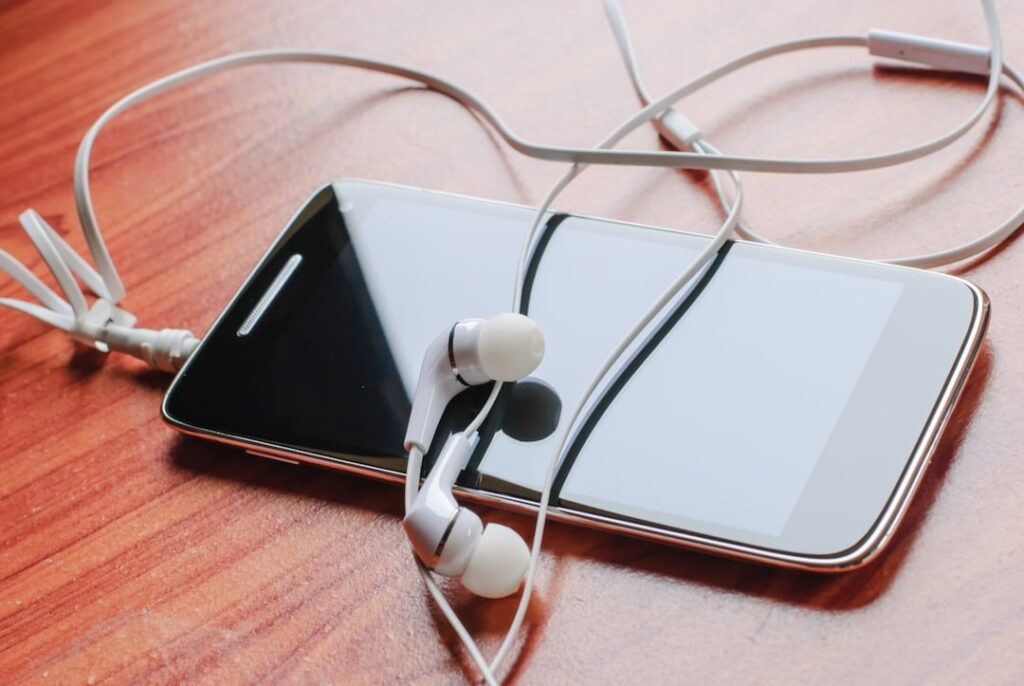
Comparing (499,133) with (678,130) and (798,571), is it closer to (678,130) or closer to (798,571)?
(678,130)

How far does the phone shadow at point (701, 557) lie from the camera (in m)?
0.40

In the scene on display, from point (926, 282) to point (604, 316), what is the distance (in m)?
0.15

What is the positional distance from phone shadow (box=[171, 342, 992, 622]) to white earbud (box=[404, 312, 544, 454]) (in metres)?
0.04

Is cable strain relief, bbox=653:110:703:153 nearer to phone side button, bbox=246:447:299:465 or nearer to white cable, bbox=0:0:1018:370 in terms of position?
white cable, bbox=0:0:1018:370

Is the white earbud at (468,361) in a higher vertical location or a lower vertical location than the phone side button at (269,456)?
higher

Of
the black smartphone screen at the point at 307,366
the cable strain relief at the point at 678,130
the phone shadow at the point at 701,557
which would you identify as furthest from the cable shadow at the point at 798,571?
the cable strain relief at the point at 678,130

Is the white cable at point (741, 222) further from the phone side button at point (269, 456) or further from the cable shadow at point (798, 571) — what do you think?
the phone side button at point (269, 456)

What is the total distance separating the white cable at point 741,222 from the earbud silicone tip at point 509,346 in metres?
0.15

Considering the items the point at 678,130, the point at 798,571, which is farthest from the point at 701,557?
the point at 678,130

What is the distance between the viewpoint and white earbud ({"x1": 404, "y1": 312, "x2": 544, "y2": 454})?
1.46 feet

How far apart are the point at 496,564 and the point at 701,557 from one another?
9 cm

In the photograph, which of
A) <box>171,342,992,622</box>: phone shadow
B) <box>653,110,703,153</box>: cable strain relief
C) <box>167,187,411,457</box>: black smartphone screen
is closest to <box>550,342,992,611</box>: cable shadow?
<box>171,342,992,622</box>: phone shadow

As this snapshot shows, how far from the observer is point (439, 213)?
57 centimetres

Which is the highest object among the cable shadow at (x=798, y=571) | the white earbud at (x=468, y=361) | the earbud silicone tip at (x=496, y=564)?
the white earbud at (x=468, y=361)
